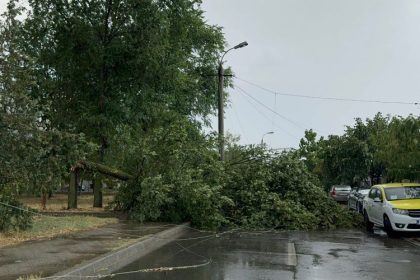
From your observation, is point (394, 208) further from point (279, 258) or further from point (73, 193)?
point (73, 193)

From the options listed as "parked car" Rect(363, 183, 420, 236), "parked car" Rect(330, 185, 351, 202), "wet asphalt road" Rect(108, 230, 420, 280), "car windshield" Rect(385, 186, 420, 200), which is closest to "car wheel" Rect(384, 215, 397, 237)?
"parked car" Rect(363, 183, 420, 236)

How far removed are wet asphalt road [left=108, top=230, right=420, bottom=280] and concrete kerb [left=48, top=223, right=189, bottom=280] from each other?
24cm

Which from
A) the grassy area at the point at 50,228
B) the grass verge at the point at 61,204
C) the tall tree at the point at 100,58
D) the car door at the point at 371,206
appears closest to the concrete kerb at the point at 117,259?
the grassy area at the point at 50,228

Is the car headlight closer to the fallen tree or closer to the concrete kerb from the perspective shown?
the concrete kerb

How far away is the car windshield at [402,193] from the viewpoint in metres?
16.8

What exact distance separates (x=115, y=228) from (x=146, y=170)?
390 cm

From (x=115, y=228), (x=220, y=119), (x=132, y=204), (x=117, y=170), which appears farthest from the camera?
(x=220, y=119)

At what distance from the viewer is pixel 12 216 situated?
40.4 ft

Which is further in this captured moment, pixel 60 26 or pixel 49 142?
pixel 60 26

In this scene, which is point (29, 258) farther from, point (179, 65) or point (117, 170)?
point (179, 65)

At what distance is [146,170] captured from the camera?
1808 centimetres

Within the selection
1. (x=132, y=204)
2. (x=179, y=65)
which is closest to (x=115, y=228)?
(x=132, y=204)

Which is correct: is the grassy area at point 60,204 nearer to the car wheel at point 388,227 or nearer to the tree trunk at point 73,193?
the tree trunk at point 73,193

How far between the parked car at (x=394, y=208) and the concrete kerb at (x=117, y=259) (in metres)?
6.68
